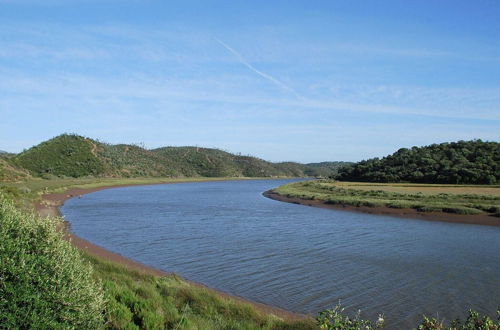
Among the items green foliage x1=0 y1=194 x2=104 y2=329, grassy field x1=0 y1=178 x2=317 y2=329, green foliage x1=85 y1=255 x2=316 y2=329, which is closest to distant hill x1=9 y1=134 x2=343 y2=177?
green foliage x1=85 y1=255 x2=316 y2=329

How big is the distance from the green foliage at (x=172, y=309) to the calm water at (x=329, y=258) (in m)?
2.65

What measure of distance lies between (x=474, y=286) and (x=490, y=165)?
2205 inches

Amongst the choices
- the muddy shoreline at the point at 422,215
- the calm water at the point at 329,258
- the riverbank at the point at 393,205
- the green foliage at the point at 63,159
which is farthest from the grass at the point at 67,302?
the green foliage at the point at 63,159

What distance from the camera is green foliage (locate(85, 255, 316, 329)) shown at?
828cm

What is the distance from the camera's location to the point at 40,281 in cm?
638

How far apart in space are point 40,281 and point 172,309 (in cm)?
377

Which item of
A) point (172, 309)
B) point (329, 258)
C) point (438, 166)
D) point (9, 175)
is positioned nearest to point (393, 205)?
point (329, 258)

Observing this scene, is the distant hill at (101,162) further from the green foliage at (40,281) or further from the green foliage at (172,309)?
the green foliage at (40,281)

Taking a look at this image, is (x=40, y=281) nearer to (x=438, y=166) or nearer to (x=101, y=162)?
(x=438, y=166)

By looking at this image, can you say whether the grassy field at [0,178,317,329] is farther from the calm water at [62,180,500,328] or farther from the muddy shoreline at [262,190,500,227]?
the muddy shoreline at [262,190,500,227]

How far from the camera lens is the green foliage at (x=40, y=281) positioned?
19.9 feet

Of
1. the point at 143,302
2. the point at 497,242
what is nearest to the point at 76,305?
the point at 143,302

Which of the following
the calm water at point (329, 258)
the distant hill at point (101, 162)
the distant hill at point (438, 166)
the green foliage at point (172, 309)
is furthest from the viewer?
the distant hill at point (101, 162)

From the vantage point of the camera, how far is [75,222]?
1277 inches
